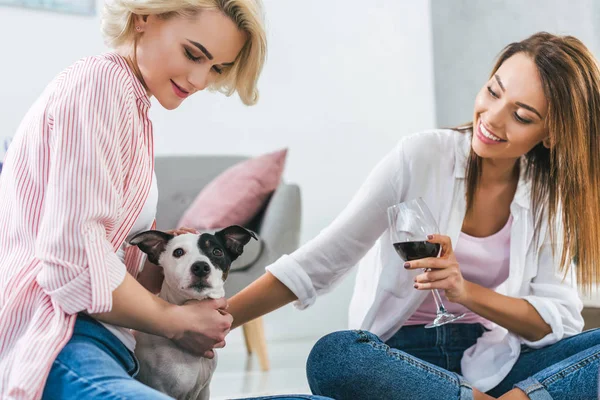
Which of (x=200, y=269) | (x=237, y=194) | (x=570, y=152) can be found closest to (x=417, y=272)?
(x=570, y=152)

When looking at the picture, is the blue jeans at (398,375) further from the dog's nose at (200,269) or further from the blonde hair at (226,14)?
the blonde hair at (226,14)

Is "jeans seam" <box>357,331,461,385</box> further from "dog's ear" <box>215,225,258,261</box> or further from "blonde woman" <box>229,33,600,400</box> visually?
"dog's ear" <box>215,225,258,261</box>

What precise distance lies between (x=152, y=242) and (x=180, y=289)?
4.1 inches

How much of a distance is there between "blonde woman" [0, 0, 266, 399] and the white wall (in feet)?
9.72

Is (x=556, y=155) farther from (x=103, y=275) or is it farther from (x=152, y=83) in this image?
(x=103, y=275)

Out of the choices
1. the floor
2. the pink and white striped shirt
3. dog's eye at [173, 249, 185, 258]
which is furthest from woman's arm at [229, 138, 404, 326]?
the floor

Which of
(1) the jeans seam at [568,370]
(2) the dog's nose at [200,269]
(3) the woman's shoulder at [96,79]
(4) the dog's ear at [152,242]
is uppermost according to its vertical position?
(3) the woman's shoulder at [96,79]

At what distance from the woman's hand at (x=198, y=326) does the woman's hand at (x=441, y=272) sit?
16.0 inches

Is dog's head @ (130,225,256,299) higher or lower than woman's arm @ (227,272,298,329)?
higher

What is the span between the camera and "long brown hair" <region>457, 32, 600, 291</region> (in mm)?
1691

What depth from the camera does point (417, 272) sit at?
173 centimetres

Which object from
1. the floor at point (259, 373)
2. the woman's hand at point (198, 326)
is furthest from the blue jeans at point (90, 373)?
the floor at point (259, 373)

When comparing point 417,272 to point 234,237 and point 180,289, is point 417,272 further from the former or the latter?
point 180,289

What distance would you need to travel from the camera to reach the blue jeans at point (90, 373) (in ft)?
3.30
